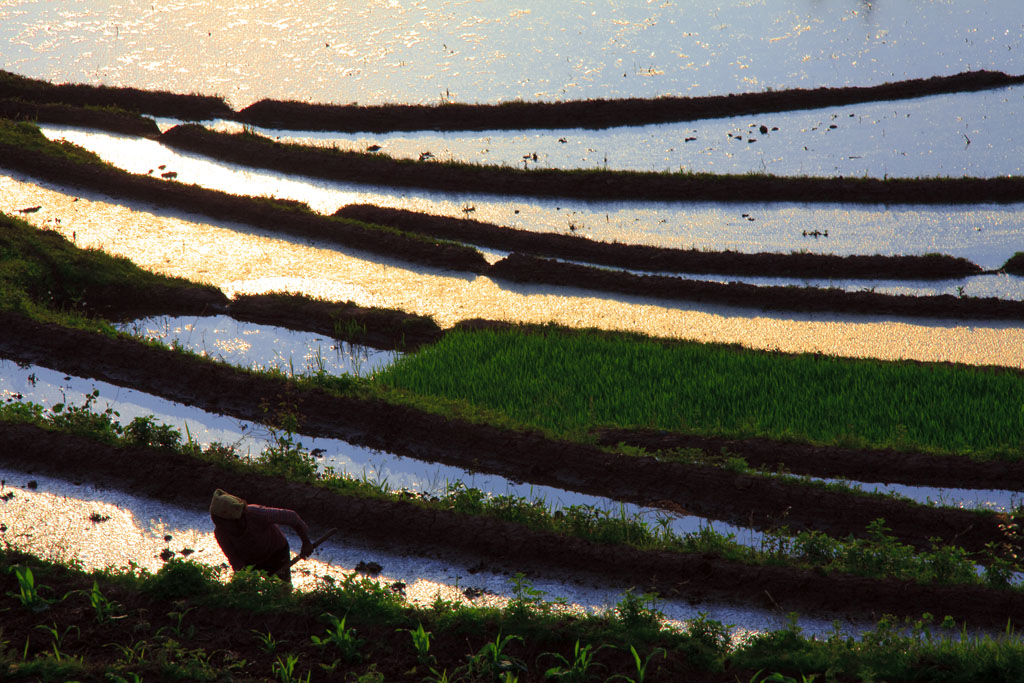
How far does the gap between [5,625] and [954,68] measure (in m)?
17.3

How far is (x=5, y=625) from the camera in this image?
514 cm

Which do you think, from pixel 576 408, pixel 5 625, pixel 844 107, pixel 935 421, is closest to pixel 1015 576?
pixel 935 421

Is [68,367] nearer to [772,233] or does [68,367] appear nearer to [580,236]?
[580,236]

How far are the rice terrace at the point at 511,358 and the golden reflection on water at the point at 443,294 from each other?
0.06 metres

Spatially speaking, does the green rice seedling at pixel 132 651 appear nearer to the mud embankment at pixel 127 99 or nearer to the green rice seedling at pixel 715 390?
the green rice seedling at pixel 715 390

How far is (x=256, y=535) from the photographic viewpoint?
527 cm

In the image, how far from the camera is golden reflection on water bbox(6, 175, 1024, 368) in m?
9.72

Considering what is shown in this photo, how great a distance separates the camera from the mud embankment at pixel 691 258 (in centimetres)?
1107

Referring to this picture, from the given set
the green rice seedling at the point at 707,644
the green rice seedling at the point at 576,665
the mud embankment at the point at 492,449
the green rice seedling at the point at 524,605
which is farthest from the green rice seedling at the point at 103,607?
the green rice seedling at the point at 707,644

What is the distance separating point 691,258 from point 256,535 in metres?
7.38

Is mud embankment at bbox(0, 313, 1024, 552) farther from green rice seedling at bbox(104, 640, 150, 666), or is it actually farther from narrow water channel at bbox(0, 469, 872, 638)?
green rice seedling at bbox(104, 640, 150, 666)

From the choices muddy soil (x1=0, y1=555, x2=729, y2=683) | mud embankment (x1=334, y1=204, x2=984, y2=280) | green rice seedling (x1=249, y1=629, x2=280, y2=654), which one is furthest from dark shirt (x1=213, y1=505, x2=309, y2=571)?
mud embankment (x1=334, y1=204, x2=984, y2=280)

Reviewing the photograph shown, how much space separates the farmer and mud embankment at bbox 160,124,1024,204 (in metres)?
8.64

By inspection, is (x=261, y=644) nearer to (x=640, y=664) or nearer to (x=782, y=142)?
(x=640, y=664)
